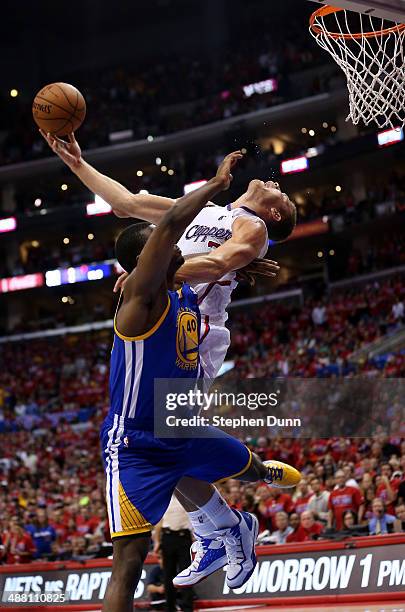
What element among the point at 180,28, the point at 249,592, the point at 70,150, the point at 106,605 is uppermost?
the point at 180,28

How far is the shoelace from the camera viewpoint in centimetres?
579

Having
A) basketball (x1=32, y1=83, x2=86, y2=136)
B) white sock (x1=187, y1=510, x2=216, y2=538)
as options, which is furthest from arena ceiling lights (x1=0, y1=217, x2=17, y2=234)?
white sock (x1=187, y1=510, x2=216, y2=538)

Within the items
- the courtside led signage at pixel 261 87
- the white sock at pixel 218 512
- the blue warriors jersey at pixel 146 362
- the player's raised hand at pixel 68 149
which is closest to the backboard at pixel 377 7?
the player's raised hand at pixel 68 149

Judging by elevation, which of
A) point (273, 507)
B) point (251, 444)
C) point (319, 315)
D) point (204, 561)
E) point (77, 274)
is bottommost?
point (273, 507)

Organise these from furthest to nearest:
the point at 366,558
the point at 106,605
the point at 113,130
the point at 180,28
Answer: the point at 180,28, the point at 113,130, the point at 366,558, the point at 106,605

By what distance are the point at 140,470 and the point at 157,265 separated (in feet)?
3.74

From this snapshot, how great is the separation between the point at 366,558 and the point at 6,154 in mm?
28077

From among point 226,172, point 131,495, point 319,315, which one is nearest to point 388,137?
point 319,315

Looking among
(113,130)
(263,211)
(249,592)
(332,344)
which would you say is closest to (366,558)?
(249,592)

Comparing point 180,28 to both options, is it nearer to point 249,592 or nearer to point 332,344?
point 332,344

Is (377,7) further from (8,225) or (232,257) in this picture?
(8,225)

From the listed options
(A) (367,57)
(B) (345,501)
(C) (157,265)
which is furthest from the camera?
(B) (345,501)

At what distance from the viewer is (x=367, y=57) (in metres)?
7.73

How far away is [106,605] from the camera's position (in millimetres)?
4703
